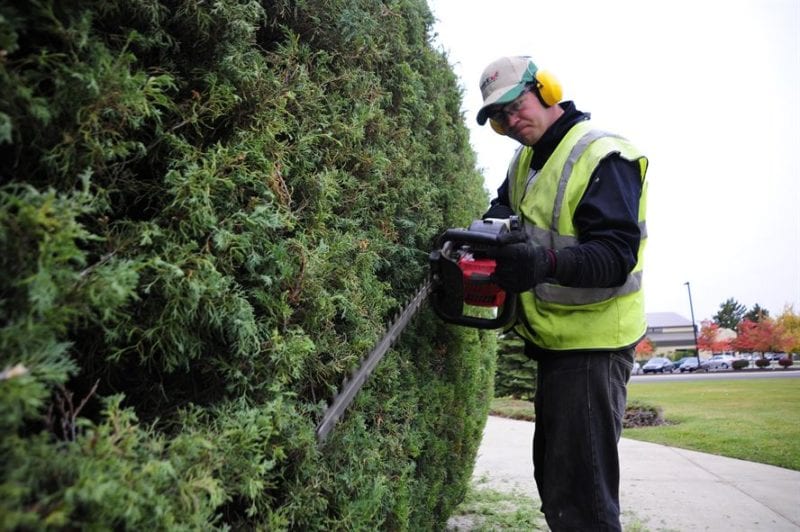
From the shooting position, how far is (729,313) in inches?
3120

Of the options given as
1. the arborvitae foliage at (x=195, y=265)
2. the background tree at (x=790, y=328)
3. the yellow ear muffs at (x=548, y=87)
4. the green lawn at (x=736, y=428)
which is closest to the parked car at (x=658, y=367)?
the background tree at (x=790, y=328)

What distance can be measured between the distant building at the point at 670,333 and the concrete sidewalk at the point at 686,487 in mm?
70350

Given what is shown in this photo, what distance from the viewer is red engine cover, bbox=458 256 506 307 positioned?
2301 millimetres

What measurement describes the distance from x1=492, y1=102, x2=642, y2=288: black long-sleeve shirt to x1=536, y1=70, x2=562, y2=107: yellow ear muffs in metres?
0.47

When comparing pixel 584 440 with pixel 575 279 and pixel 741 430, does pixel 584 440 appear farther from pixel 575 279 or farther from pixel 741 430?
pixel 741 430

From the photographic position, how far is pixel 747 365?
44625 mm

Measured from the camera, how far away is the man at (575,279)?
2131 millimetres

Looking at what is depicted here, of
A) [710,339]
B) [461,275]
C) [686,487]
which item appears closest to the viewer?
[461,275]

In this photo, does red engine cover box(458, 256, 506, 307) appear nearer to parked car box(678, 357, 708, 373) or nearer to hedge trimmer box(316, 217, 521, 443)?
hedge trimmer box(316, 217, 521, 443)

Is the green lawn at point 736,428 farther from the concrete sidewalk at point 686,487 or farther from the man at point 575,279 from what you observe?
the man at point 575,279

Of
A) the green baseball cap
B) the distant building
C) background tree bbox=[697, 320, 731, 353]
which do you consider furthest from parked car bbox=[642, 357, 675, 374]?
the green baseball cap

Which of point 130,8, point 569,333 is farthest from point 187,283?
point 569,333

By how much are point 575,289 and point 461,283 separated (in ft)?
1.62

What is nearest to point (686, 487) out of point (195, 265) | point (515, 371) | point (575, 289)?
point (575, 289)
